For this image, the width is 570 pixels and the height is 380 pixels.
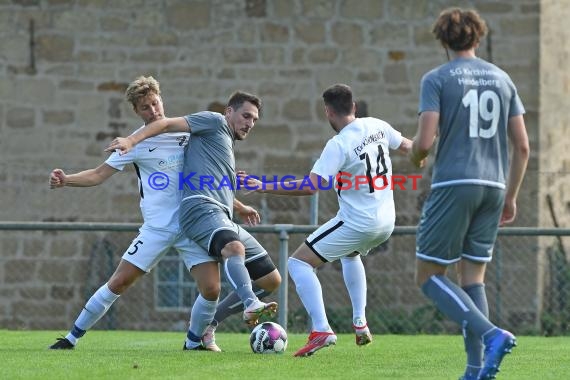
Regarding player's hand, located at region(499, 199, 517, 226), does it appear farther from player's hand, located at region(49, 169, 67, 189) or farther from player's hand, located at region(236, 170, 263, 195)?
player's hand, located at region(49, 169, 67, 189)

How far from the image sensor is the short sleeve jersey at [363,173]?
8.23 m

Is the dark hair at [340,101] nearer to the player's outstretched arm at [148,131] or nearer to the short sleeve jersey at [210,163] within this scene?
the short sleeve jersey at [210,163]

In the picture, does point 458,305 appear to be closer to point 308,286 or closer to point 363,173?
point 363,173

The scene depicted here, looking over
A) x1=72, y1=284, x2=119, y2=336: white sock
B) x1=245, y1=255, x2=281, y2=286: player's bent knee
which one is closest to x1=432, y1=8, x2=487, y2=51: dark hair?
x1=245, y1=255, x2=281, y2=286: player's bent knee

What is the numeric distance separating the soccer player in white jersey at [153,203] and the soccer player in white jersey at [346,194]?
423 millimetres

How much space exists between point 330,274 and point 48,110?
3.62 metres

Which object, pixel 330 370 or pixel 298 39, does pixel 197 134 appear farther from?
pixel 298 39

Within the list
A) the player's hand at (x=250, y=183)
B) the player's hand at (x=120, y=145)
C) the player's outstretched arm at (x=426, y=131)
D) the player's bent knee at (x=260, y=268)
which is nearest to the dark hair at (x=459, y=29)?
the player's outstretched arm at (x=426, y=131)

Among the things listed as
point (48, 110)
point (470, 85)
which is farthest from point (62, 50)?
point (470, 85)

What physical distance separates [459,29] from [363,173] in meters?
2.10

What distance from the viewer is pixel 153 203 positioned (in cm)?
874

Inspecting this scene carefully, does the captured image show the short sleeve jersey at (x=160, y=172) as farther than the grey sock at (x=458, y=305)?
Yes

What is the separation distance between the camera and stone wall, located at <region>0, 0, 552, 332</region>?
47.1 feet

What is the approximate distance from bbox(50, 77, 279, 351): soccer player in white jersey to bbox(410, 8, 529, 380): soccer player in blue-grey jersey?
2514 mm
